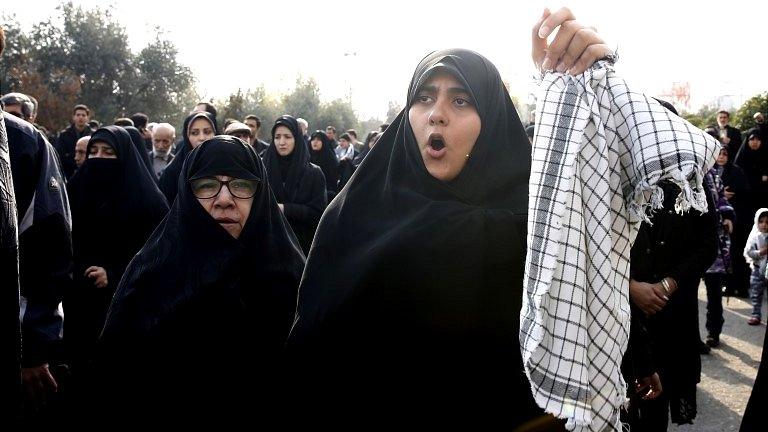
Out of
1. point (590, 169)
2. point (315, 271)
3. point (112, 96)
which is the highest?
point (590, 169)

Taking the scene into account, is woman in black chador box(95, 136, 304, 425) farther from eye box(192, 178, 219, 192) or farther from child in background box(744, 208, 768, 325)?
child in background box(744, 208, 768, 325)

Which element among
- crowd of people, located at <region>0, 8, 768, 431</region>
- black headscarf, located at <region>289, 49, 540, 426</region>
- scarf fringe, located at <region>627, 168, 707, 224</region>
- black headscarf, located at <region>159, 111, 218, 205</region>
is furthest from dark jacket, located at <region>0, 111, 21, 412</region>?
black headscarf, located at <region>159, 111, 218, 205</region>

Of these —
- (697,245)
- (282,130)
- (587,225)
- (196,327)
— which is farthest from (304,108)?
(587,225)

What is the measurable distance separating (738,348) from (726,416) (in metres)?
2.13

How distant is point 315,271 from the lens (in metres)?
2.31

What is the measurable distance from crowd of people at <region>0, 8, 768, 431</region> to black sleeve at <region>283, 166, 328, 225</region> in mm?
2939

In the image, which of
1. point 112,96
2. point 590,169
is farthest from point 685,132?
point 112,96

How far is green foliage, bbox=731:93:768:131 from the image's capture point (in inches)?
648

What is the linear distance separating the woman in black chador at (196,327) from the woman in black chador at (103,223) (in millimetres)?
1822

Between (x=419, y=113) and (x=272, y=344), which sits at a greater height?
(x=419, y=113)

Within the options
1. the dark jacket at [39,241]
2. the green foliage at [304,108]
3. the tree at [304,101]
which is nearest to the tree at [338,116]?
the green foliage at [304,108]

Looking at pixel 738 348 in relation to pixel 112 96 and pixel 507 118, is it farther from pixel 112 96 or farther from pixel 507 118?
pixel 112 96

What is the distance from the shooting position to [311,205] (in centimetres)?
674

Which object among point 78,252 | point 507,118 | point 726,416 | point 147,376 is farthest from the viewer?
point 726,416
